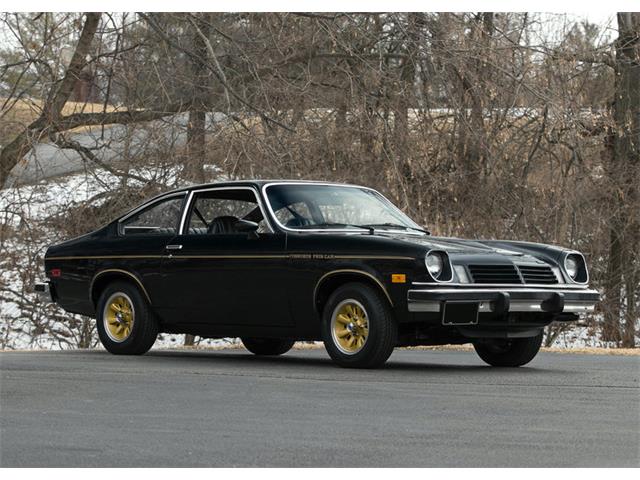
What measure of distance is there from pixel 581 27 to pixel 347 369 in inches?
599

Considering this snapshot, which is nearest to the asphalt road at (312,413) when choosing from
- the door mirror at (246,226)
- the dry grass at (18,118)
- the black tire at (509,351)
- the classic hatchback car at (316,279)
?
the black tire at (509,351)

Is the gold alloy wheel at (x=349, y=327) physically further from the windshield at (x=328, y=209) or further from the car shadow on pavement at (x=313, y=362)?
the windshield at (x=328, y=209)

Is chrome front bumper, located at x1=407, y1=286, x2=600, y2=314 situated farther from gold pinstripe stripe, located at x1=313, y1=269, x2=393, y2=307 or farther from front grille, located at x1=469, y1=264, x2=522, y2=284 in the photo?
gold pinstripe stripe, located at x1=313, y1=269, x2=393, y2=307

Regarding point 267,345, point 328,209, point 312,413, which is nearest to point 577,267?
point 328,209

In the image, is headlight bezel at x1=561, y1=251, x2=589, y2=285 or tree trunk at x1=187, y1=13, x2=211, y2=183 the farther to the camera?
tree trunk at x1=187, y1=13, x2=211, y2=183

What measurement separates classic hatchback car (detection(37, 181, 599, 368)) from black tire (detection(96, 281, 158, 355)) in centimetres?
1

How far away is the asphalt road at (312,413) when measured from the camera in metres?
7.40

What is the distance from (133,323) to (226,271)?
138 centimetres

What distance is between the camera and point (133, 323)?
14.0 m

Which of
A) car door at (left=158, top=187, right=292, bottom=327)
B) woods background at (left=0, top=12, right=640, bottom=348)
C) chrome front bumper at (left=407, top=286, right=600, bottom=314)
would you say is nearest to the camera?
chrome front bumper at (left=407, top=286, right=600, bottom=314)

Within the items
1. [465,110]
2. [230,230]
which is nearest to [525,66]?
[465,110]

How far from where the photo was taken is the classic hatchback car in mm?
11891

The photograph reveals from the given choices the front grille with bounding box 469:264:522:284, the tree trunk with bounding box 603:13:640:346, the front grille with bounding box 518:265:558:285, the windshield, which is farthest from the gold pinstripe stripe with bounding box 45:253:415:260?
the tree trunk with bounding box 603:13:640:346

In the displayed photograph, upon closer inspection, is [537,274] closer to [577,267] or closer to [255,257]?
[577,267]
